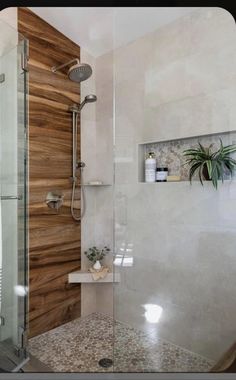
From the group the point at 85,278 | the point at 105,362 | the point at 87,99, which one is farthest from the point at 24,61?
the point at 105,362

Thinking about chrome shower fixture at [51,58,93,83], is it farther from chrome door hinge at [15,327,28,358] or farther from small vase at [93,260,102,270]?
chrome door hinge at [15,327,28,358]

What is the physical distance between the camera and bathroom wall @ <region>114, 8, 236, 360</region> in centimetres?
161

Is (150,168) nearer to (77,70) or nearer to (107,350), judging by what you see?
(77,70)

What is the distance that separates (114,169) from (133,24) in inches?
40.6

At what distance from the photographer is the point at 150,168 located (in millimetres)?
1972

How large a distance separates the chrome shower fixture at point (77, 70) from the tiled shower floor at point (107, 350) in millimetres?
1926

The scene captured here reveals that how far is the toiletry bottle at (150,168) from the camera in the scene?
1957 millimetres

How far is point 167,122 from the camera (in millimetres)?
1874

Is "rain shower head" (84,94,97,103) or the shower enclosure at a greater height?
"rain shower head" (84,94,97,103)

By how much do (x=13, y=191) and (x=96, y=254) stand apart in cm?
91

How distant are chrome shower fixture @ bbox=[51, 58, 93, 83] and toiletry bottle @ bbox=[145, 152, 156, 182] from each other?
817mm

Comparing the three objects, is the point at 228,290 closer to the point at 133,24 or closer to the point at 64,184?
the point at 64,184

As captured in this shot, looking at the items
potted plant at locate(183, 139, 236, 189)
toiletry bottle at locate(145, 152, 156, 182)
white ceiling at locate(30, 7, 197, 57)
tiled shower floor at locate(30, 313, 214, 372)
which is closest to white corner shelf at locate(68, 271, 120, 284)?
tiled shower floor at locate(30, 313, 214, 372)

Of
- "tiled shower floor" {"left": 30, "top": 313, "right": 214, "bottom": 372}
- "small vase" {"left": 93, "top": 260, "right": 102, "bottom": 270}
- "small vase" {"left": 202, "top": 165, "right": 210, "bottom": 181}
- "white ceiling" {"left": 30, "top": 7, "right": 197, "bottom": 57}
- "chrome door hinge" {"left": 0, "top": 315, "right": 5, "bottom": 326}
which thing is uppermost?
"white ceiling" {"left": 30, "top": 7, "right": 197, "bottom": 57}
